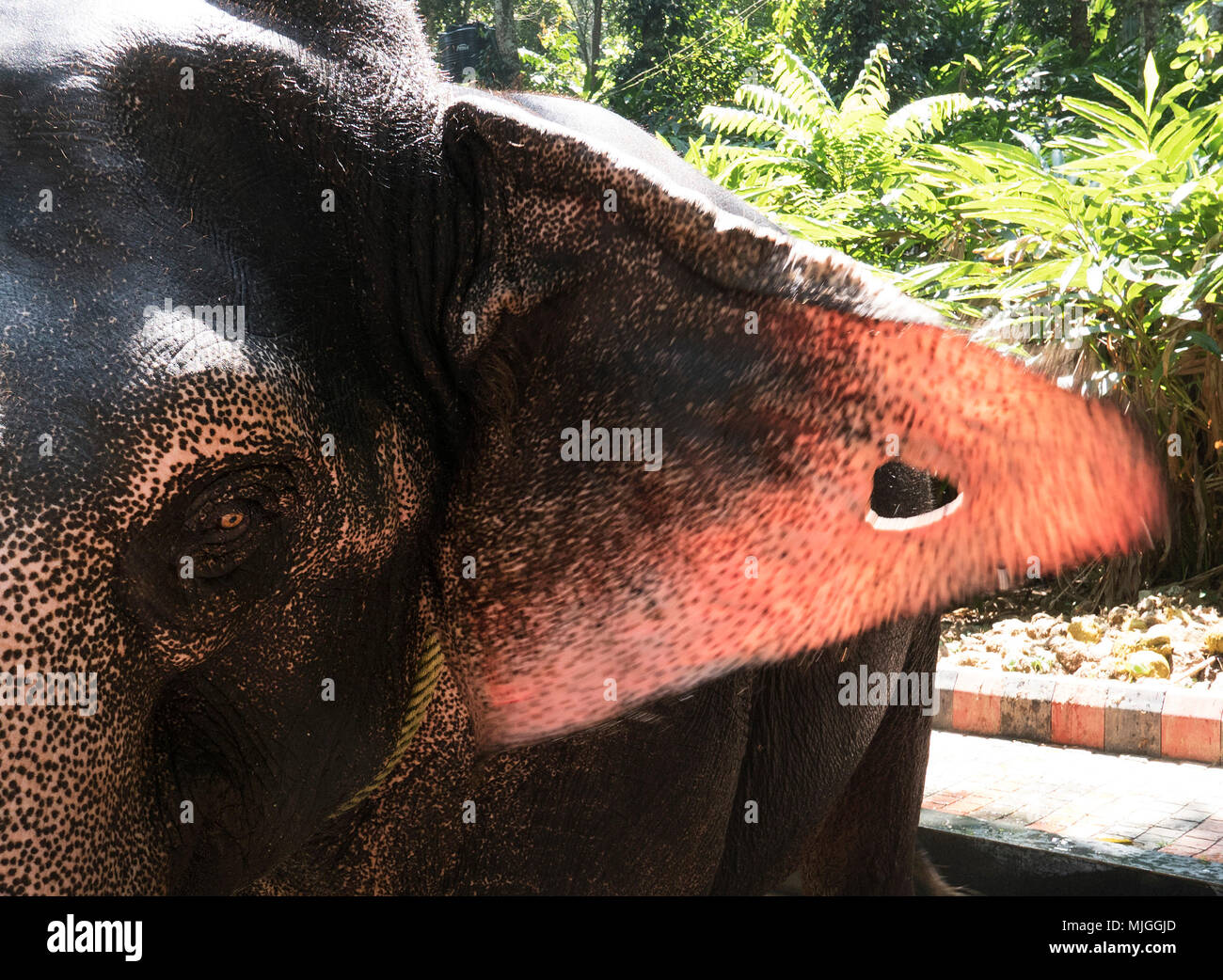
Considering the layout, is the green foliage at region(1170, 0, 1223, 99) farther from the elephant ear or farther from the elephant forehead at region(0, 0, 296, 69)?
the elephant forehead at region(0, 0, 296, 69)

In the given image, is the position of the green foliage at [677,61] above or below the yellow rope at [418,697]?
above

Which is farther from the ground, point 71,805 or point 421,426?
point 421,426

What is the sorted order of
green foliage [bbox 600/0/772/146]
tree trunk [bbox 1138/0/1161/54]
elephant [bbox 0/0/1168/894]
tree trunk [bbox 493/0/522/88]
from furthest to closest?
tree trunk [bbox 493/0/522/88] < green foliage [bbox 600/0/772/146] < tree trunk [bbox 1138/0/1161/54] < elephant [bbox 0/0/1168/894]

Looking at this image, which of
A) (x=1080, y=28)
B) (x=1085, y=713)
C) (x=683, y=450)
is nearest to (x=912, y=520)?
(x=683, y=450)

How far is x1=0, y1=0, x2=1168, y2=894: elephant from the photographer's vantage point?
102 centimetres

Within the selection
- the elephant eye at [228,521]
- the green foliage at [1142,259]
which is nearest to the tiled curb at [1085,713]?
the green foliage at [1142,259]

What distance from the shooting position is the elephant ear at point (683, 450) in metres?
1.13

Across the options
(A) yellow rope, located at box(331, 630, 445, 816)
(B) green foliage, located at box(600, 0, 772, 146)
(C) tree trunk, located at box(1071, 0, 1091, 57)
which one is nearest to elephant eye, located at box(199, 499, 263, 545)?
(A) yellow rope, located at box(331, 630, 445, 816)

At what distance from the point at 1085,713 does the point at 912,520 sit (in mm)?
4121

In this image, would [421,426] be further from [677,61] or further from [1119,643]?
[677,61]

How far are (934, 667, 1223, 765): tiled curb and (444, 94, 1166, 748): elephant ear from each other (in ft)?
12.6

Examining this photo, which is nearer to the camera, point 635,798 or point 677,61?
point 635,798

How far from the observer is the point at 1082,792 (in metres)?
4.24

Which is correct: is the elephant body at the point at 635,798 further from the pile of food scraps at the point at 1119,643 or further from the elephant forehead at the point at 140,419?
the pile of food scraps at the point at 1119,643
